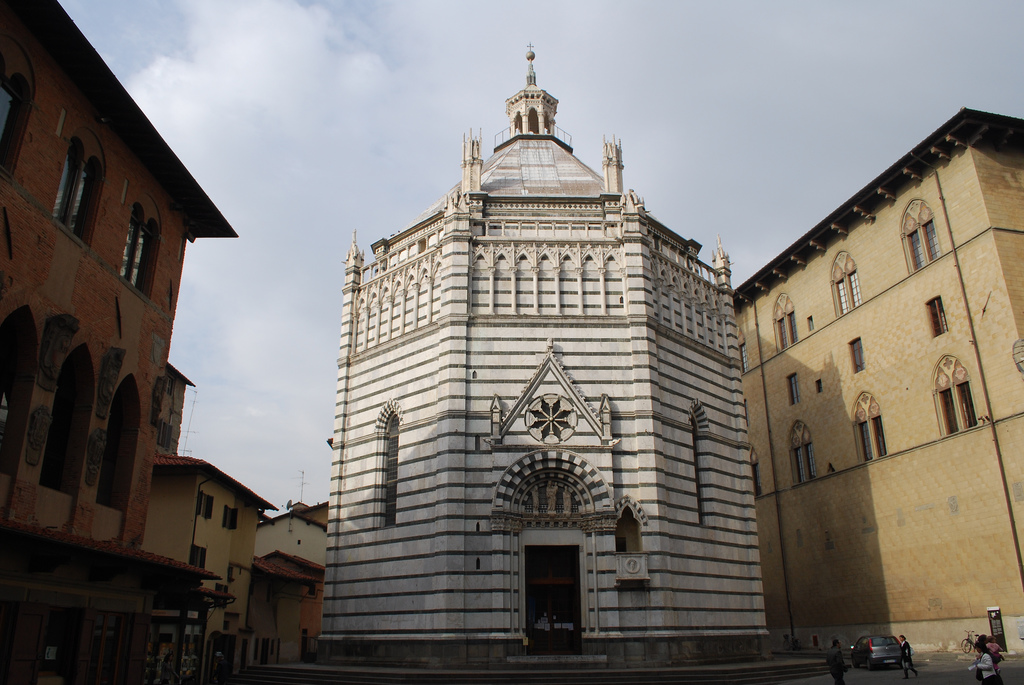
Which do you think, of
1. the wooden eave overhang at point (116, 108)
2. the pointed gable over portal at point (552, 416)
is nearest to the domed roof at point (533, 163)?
the pointed gable over portal at point (552, 416)

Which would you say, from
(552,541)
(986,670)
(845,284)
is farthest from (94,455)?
(845,284)

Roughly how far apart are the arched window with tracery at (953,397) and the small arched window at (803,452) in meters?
8.32

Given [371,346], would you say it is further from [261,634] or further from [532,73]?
[532,73]

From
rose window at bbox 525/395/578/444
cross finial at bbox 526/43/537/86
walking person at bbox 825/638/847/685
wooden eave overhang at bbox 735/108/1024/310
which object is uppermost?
cross finial at bbox 526/43/537/86

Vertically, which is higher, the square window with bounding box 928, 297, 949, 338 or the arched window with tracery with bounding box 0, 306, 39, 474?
the square window with bounding box 928, 297, 949, 338

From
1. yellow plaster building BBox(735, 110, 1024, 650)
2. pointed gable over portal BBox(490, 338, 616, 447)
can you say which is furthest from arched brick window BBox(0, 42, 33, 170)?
yellow plaster building BBox(735, 110, 1024, 650)

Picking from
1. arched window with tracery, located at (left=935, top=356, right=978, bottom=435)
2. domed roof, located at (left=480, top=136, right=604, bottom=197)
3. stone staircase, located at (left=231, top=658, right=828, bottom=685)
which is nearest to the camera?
stone staircase, located at (left=231, top=658, right=828, bottom=685)

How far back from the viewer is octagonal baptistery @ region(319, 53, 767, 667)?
23406 mm

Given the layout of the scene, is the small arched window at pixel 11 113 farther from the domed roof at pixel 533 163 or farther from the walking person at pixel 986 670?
the walking person at pixel 986 670

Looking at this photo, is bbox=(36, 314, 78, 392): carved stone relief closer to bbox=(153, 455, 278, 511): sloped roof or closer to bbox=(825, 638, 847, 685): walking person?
bbox=(153, 455, 278, 511): sloped roof

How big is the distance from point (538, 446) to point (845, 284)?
1938 centimetres

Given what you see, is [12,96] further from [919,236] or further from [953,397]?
[919,236]

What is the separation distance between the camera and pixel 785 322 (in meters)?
40.0

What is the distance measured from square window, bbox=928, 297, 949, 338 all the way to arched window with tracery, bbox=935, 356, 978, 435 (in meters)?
1.24
